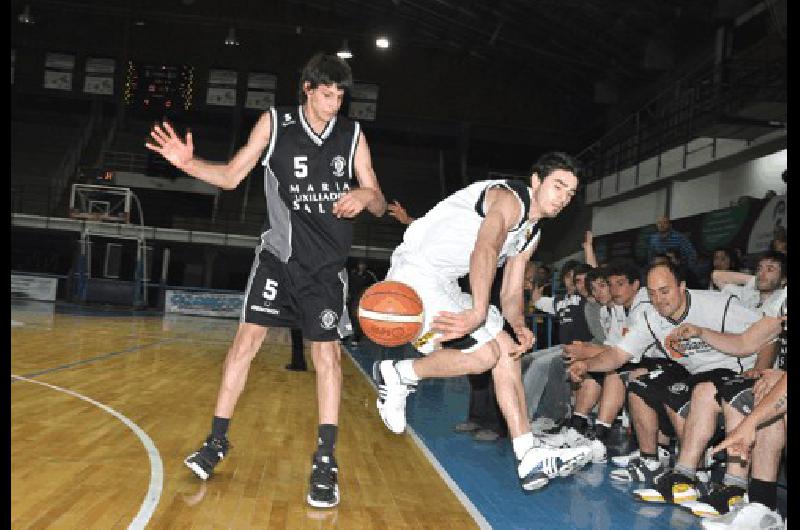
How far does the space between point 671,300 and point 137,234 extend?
64.2ft

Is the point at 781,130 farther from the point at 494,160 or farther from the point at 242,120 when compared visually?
the point at 242,120

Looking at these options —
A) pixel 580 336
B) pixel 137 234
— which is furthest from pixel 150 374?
pixel 137 234

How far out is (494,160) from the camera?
25.6 metres

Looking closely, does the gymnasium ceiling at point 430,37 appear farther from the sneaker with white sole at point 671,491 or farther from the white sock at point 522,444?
the white sock at point 522,444

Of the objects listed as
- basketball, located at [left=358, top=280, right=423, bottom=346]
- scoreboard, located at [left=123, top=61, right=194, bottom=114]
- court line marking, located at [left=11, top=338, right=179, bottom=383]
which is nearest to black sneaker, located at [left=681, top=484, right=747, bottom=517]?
basketball, located at [left=358, top=280, right=423, bottom=346]

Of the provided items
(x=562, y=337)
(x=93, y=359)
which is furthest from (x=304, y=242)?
(x=93, y=359)

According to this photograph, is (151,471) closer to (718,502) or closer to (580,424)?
(718,502)

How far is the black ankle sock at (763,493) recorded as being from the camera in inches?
130

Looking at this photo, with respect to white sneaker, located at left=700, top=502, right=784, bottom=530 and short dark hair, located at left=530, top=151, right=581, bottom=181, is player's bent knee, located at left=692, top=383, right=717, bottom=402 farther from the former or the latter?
short dark hair, located at left=530, top=151, right=581, bottom=181

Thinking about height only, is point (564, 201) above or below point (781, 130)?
below

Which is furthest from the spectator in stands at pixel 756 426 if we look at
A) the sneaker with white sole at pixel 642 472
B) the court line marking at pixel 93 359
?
the court line marking at pixel 93 359

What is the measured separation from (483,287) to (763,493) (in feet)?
4.89

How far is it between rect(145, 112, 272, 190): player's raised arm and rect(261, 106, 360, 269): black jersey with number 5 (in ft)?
0.18

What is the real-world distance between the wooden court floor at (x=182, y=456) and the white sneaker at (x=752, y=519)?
1.09 m
